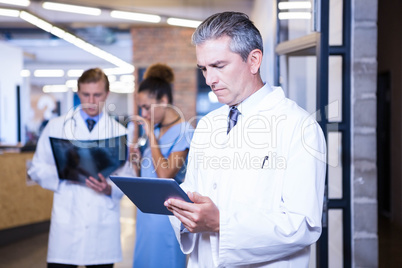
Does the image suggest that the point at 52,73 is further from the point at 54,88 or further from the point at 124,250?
the point at 124,250

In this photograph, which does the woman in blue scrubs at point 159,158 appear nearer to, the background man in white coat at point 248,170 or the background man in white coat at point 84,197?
the background man in white coat at point 84,197

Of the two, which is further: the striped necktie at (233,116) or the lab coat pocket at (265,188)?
the striped necktie at (233,116)

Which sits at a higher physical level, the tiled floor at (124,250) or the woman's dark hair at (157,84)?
the woman's dark hair at (157,84)

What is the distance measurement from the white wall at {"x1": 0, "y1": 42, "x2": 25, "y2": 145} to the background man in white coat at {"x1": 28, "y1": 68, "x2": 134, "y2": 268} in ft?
16.8

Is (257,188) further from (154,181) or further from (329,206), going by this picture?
(329,206)

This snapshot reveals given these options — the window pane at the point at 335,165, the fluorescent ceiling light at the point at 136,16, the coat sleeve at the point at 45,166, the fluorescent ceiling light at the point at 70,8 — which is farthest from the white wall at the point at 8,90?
the window pane at the point at 335,165

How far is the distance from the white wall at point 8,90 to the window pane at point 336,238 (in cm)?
595

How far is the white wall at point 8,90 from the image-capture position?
24.0 feet

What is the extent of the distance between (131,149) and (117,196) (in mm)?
280

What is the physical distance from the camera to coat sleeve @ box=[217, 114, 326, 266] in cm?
133

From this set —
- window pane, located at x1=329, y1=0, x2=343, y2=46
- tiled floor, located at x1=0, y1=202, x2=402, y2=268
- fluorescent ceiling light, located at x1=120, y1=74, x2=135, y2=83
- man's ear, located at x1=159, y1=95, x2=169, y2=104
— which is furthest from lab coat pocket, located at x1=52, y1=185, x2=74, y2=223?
fluorescent ceiling light, located at x1=120, y1=74, x2=135, y2=83

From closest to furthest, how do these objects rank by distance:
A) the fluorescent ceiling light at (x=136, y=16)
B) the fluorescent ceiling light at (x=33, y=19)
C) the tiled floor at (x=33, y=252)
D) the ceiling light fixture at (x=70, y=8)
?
the tiled floor at (x=33, y=252) < the fluorescent ceiling light at (x=33, y=19) < the ceiling light fixture at (x=70, y=8) < the fluorescent ceiling light at (x=136, y=16)

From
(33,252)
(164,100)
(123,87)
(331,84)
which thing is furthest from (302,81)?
(123,87)

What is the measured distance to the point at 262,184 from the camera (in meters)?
1.44
